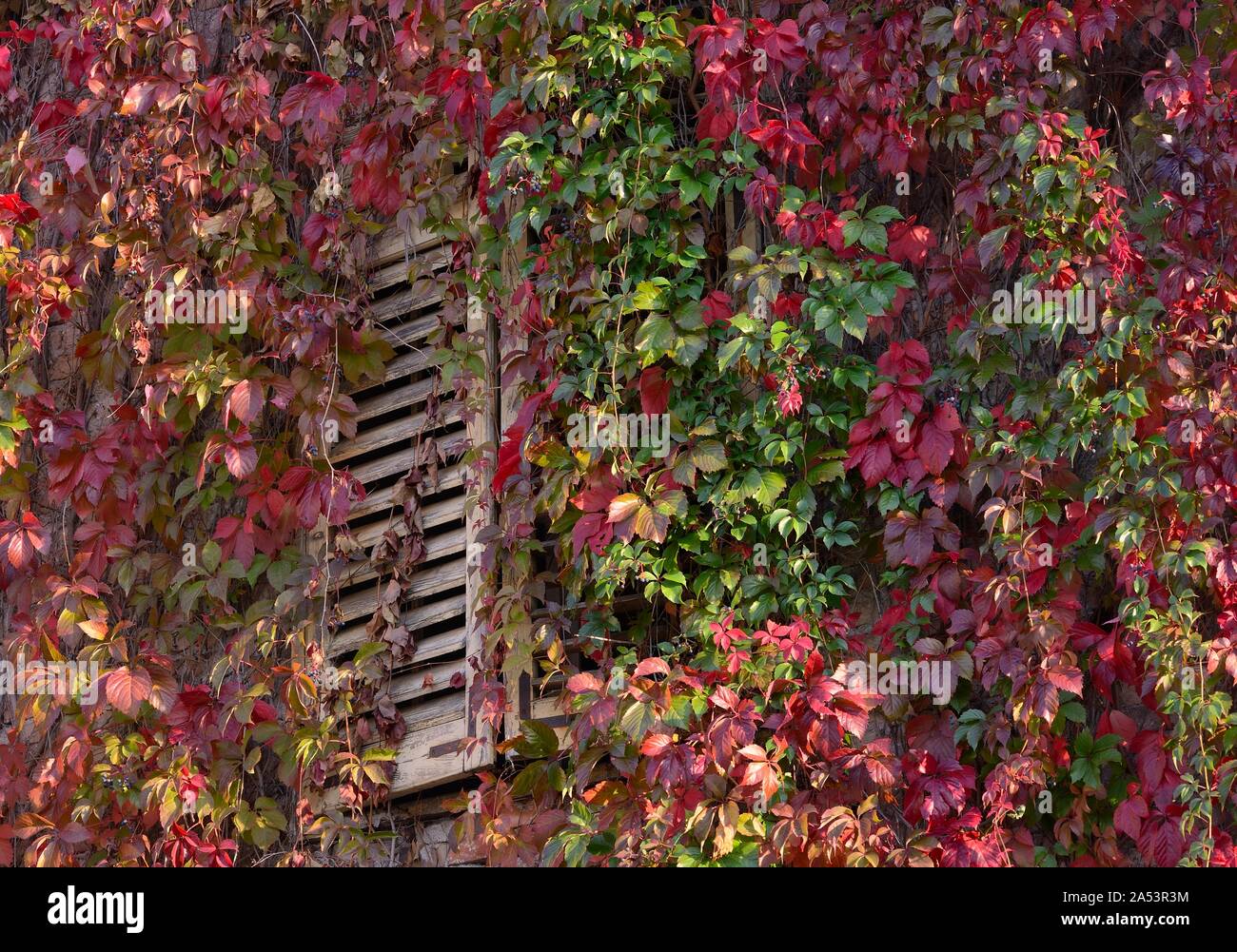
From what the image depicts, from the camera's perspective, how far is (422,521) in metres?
4.04

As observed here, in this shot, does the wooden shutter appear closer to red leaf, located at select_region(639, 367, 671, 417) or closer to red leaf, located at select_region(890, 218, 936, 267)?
red leaf, located at select_region(639, 367, 671, 417)

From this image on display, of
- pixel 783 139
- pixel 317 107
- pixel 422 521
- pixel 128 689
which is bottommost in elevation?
pixel 128 689

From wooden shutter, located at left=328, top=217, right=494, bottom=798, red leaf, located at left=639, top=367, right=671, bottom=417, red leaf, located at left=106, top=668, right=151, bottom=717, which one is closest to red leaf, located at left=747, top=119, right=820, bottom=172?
red leaf, located at left=639, top=367, right=671, bottom=417

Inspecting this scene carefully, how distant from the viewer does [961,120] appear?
3641 mm

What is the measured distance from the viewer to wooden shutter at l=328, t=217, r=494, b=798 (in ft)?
12.8

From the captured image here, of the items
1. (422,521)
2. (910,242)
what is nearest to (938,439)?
(910,242)

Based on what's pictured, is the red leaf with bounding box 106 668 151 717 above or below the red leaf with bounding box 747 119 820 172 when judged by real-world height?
below

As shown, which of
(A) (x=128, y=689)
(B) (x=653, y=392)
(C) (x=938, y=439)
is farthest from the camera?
(A) (x=128, y=689)

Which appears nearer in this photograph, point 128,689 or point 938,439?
point 938,439

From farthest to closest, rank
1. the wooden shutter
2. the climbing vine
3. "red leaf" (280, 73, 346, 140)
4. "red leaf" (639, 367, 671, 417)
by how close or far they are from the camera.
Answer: "red leaf" (280, 73, 346, 140) → the wooden shutter → "red leaf" (639, 367, 671, 417) → the climbing vine

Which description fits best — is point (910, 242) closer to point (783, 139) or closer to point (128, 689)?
point (783, 139)

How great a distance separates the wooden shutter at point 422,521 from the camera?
391cm

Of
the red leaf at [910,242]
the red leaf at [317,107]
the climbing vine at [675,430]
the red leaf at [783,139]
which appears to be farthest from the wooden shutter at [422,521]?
the red leaf at [910,242]

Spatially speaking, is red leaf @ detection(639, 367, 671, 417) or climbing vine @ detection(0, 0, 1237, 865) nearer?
climbing vine @ detection(0, 0, 1237, 865)
